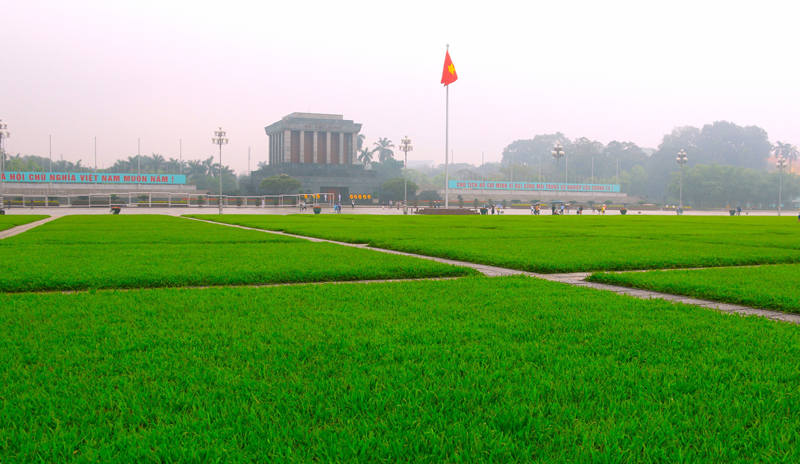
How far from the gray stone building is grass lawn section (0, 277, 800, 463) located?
4090 inches

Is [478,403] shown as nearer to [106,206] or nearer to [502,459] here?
[502,459]

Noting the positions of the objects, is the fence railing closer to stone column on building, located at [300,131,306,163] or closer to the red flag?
the red flag

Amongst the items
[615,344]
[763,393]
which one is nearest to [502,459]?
[763,393]

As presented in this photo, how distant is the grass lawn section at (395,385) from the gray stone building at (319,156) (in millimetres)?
103889

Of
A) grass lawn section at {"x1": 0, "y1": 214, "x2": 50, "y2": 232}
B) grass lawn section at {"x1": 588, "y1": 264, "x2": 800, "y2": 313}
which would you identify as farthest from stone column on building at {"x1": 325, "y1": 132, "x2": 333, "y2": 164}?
grass lawn section at {"x1": 588, "y1": 264, "x2": 800, "y2": 313}

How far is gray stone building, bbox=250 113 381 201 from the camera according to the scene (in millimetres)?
109375

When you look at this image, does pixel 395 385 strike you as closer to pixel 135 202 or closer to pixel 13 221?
pixel 13 221

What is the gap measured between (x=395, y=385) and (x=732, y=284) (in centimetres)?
538

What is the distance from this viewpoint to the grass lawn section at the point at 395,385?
241cm

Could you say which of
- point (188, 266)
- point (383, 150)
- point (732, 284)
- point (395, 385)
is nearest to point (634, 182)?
point (383, 150)

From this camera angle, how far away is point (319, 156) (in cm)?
11875

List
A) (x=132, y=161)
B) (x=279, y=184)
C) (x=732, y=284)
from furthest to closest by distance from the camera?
(x=132, y=161) → (x=279, y=184) → (x=732, y=284)

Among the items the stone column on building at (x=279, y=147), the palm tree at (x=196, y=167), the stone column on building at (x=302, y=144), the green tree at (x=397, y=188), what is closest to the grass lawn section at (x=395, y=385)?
the green tree at (x=397, y=188)

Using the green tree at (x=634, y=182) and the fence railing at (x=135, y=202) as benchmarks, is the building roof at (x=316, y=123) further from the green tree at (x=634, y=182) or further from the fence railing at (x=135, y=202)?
the green tree at (x=634, y=182)
